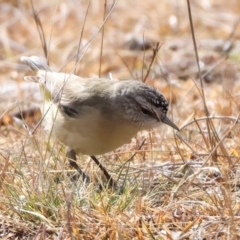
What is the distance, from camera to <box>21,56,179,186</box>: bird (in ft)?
18.2

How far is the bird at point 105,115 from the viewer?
18.2 feet

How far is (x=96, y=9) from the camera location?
1145cm

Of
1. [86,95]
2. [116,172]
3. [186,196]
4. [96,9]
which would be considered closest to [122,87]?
[86,95]

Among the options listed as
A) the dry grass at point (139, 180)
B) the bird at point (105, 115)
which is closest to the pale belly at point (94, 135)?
the bird at point (105, 115)

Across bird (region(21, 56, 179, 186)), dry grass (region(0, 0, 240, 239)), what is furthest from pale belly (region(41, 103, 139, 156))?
dry grass (region(0, 0, 240, 239))

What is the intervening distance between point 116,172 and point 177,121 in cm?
148

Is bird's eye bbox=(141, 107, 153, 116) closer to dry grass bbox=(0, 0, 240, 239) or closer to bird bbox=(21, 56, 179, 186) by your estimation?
bird bbox=(21, 56, 179, 186)

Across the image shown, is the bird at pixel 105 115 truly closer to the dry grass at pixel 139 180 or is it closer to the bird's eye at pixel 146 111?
the bird's eye at pixel 146 111

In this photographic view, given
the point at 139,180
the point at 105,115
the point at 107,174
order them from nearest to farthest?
1. the point at 139,180
2. the point at 107,174
3. the point at 105,115

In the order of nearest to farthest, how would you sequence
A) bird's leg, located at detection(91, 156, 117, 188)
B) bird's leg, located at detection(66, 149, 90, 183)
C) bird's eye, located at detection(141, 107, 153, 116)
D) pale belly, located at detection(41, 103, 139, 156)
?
bird's leg, located at detection(91, 156, 117, 188), bird's leg, located at detection(66, 149, 90, 183), pale belly, located at detection(41, 103, 139, 156), bird's eye, located at detection(141, 107, 153, 116)

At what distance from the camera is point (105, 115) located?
564 centimetres

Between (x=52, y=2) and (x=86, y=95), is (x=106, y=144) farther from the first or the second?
(x=52, y=2)

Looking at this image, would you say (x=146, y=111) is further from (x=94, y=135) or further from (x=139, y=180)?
(x=139, y=180)

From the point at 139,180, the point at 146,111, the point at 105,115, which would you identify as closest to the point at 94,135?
the point at 105,115
